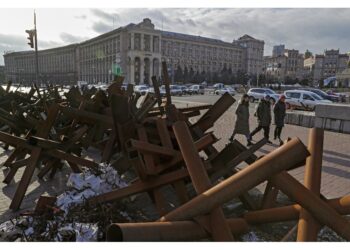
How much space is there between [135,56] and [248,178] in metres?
98.4

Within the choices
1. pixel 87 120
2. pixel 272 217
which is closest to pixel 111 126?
pixel 87 120

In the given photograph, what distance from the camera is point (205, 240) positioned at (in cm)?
229

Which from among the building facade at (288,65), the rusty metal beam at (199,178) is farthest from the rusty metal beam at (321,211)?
the building facade at (288,65)

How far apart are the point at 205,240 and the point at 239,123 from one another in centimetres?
686

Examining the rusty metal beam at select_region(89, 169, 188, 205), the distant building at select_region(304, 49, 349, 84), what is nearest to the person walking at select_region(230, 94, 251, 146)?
the rusty metal beam at select_region(89, 169, 188, 205)

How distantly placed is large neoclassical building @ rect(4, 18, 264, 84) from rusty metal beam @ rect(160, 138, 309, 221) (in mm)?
91137

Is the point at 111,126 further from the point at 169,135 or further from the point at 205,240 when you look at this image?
the point at 205,240

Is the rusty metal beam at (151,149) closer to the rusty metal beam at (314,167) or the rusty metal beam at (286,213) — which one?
the rusty metal beam at (286,213)

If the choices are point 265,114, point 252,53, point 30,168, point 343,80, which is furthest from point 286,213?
point 252,53

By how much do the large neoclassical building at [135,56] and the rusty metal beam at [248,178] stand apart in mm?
91137

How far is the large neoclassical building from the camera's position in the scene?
97.7 metres

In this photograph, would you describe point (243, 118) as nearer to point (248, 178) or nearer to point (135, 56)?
point (248, 178)

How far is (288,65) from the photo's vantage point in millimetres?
129375

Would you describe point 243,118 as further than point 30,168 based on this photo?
Yes
